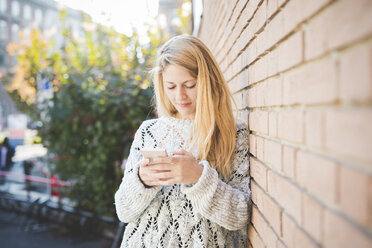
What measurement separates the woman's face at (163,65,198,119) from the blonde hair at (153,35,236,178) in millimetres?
36

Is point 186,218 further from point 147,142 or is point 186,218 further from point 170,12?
point 170,12

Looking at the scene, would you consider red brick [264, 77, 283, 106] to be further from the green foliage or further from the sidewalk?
the sidewalk

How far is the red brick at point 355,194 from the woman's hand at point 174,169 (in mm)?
979

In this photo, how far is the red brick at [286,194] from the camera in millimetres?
939

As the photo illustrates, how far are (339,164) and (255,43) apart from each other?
931 millimetres

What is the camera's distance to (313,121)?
0.79m

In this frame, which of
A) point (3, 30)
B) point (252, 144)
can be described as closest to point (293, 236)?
point (252, 144)

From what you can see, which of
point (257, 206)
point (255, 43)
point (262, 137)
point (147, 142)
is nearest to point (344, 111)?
point (262, 137)

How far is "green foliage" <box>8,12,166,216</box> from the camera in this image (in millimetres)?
4648

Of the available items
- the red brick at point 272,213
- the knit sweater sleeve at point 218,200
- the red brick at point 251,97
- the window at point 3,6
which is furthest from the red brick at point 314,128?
the window at point 3,6

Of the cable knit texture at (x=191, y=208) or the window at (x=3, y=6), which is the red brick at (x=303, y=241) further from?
the window at (x=3, y=6)

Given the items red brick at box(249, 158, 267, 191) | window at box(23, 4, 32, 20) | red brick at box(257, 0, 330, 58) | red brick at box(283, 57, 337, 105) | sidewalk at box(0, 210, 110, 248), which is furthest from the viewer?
window at box(23, 4, 32, 20)

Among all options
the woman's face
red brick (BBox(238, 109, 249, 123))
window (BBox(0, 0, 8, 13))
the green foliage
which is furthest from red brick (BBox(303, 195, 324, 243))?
window (BBox(0, 0, 8, 13))

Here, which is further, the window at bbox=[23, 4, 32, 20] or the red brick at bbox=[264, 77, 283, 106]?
the window at bbox=[23, 4, 32, 20]
